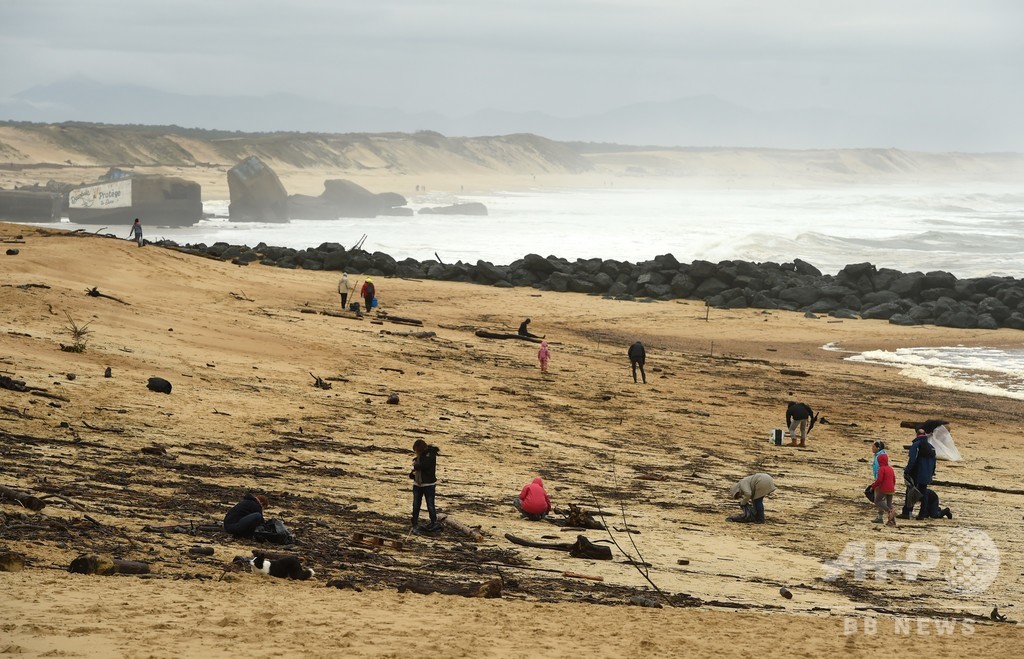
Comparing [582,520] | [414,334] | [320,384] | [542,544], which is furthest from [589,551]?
[414,334]

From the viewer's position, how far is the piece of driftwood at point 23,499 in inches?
361

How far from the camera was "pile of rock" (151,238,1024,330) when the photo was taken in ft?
119

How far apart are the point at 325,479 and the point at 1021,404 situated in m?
15.1

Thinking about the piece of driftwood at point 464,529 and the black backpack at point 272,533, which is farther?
the piece of driftwood at point 464,529

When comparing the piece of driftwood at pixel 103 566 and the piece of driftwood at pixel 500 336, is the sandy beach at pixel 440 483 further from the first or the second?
the piece of driftwood at pixel 500 336

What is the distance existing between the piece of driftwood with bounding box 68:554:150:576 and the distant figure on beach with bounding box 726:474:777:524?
21.1ft

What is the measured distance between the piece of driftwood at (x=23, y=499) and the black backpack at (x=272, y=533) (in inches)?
66.8

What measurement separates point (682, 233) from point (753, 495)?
5385cm

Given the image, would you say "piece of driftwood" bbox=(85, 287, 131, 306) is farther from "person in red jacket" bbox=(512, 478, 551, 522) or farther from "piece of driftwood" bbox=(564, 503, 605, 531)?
"piece of driftwood" bbox=(564, 503, 605, 531)

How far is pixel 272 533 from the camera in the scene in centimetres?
940

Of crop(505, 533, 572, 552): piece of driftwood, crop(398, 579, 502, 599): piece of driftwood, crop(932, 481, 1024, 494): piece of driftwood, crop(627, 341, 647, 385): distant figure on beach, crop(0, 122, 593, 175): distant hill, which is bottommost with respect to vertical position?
crop(505, 533, 572, 552): piece of driftwood

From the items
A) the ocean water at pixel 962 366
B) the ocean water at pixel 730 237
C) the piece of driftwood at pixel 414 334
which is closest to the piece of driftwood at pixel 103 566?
the piece of driftwood at pixel 414 334

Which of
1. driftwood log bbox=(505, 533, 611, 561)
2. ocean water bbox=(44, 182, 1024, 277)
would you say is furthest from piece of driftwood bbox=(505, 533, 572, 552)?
ocean water bbox=(44, 182, 1024, 277)

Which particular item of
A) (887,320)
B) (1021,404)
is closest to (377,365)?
(1021,404)
